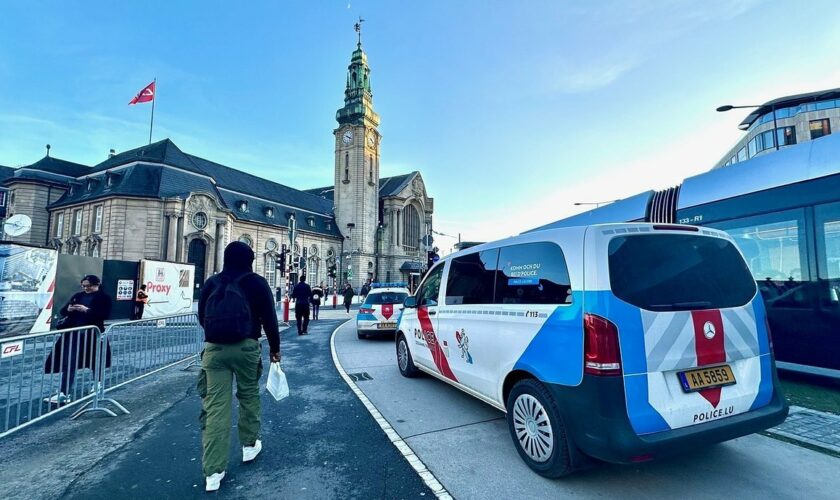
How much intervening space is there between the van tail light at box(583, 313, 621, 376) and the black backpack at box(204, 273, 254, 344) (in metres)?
2.80

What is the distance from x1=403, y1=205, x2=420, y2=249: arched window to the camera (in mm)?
64562

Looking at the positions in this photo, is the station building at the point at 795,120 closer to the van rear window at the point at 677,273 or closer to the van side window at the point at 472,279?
the van rear window at the point at 677,273

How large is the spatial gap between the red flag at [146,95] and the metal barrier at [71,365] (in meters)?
39.0

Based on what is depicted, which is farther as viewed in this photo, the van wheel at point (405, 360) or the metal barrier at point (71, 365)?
the van wheel at point (405, 360)

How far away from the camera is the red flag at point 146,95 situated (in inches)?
1391

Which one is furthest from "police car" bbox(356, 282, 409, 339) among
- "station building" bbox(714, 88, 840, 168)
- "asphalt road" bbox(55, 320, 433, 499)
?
Result: "station building" bbox(714, 88, 840, 168)

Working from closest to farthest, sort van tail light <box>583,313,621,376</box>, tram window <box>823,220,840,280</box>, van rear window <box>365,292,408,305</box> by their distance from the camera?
1. van tail light <box>583,313,621,376</box>
2. tram window <box>823,220,840,280</box>
3. van rear window <box>365,292,408,305</box>

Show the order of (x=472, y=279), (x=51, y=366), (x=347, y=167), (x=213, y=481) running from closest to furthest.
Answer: (x=213, y=481)
(x=472, y=279)
(x=51, y=366)
(x=347, y=167)

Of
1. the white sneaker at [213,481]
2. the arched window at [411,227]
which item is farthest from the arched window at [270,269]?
the white sneaker at [213,481]

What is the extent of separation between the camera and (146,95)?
35.7 m

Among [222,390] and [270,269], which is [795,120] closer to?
[222,390]

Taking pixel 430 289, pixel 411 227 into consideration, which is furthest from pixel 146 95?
pixel 430 289

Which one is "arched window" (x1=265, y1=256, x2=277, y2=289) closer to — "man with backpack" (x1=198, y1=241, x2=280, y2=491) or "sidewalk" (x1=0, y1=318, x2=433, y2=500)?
"sidewalk" (x1=0, y1=318, x2=433, y2=500)

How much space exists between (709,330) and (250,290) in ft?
12.7
